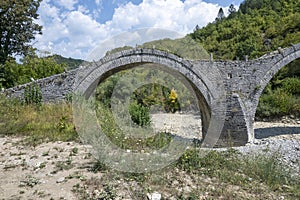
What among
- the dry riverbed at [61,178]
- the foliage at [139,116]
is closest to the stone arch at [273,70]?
the foliage at [139,116]

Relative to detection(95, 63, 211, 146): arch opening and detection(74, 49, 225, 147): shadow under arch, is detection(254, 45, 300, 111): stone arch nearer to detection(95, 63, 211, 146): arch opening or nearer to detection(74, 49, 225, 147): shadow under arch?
detection(74, 49, 225, 147): shadow under arch

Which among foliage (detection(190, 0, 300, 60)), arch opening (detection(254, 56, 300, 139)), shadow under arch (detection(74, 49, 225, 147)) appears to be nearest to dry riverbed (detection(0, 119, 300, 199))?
shadow under arch (detection(74, 49, 225, 147))

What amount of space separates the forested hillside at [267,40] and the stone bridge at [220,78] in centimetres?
630

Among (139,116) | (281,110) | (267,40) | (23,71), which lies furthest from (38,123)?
(267,40)

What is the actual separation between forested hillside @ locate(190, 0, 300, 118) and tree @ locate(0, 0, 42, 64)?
590 inches

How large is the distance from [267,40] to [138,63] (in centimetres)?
2214

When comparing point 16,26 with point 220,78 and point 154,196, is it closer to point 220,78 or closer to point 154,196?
point 220,78

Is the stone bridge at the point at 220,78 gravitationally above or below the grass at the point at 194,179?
above

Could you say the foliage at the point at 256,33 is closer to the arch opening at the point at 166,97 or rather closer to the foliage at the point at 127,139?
the arch opening at the point at 166,97

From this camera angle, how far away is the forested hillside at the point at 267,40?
15500 mm

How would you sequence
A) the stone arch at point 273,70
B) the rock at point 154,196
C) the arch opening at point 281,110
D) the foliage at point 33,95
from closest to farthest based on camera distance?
the rock at point 154,196, the foliage at point 33,95, the stone arch at point 273,70, the arch opening at point 281,110

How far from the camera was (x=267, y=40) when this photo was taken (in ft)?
87.2

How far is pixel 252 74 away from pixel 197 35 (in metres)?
23.2

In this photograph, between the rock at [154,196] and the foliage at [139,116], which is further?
the foliage at [139,116]
